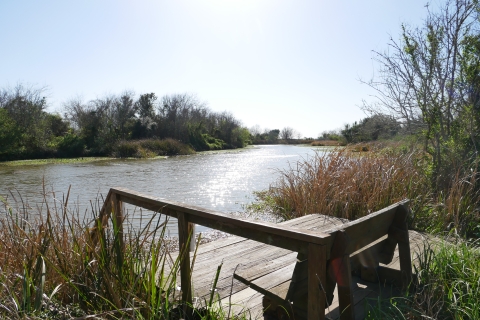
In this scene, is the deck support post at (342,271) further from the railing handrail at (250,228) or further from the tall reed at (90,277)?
the tall reed at (90,277)

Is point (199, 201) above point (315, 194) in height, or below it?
below

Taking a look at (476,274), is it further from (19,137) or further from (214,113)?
(214,113)

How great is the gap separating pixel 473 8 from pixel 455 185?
3348 mm

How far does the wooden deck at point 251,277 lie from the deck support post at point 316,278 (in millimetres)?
Result: 330

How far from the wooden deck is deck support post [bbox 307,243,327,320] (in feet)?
1.08

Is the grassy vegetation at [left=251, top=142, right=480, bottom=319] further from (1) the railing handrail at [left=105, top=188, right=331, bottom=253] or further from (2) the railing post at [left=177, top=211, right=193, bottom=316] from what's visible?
(2) the railing post at [left=177, top=211, right=193, bottom=316]

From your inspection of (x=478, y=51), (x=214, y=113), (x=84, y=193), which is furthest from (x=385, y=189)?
(x=214, y=113)

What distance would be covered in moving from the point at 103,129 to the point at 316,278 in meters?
27.5

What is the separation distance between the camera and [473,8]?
18.5 feet

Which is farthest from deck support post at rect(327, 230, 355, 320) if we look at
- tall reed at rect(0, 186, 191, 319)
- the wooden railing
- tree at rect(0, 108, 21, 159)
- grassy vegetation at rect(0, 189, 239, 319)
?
tree at rect(0, 108, 21, 159)

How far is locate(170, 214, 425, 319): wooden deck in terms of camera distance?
2.00m

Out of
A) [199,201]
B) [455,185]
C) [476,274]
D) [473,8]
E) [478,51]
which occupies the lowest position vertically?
[199,201]

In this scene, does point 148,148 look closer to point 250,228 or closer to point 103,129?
point 103,129

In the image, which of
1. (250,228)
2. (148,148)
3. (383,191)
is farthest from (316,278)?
(148,148)
